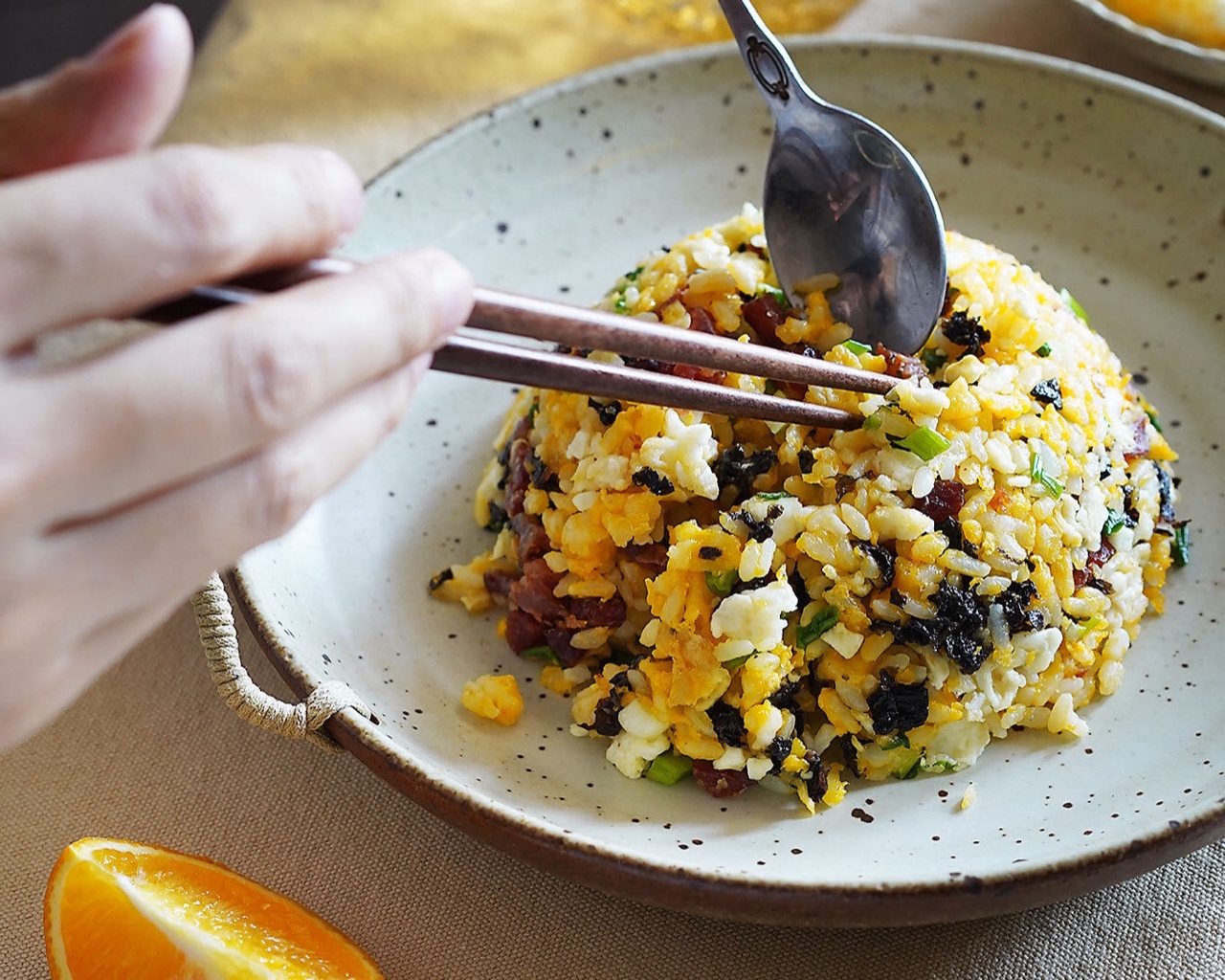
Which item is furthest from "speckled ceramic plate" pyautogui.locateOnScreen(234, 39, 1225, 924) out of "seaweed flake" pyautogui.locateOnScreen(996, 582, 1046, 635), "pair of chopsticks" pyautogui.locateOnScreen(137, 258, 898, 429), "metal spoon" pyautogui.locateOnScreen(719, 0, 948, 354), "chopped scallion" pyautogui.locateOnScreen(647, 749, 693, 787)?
"metal spoon" pyautogui.locateOnScreen(719, 0, 948, 354)

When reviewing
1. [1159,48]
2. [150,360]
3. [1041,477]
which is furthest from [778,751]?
[1159,48]

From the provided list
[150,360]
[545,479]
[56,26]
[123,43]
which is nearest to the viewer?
[150,360]

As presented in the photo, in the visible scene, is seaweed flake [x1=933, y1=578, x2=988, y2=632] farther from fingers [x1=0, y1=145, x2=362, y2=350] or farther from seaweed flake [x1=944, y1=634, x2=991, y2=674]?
fingers [x1=0, y1=145, x2=362, y2=350]

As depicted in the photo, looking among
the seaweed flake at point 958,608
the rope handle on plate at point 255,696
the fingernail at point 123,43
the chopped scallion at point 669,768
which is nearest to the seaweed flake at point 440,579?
the rope handle on plate at point 255,696

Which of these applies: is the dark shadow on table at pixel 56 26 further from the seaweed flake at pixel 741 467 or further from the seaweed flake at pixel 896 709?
the seaweed flake at pixel 896 709

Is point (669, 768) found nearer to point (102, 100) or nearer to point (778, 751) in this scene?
point (778, 751)
